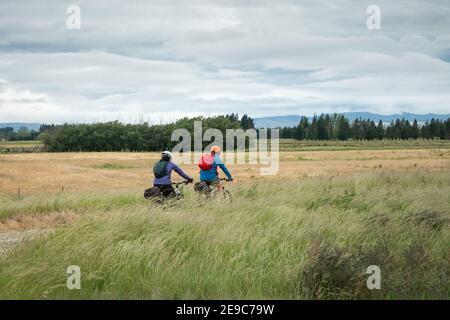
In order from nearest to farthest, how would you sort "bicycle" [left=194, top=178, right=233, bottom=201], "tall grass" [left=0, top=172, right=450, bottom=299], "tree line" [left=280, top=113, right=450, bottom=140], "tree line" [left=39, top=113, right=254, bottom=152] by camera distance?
1. "tall grass" [left=0, top=172, right=450, bottom=299]
2. "bicycle" [left=194, top=178, right=233, bottom=201]
3. "tree line" [left=39, top=113, right=254, bottom=152]
4. "tree line" [left=280, top=113, right=450, bottom=140]

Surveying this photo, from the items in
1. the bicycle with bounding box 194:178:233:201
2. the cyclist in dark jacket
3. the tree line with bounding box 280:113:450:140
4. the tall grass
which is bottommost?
the tall grass

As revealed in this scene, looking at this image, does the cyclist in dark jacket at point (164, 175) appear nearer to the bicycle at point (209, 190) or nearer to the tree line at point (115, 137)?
the bicycle at point (209, 190)

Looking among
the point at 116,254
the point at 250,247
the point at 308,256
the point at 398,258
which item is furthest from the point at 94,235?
the point at 398,258

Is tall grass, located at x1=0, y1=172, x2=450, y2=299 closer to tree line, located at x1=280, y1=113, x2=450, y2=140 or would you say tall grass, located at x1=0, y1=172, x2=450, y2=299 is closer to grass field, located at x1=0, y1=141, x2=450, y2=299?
grass field, located at x1=0, y1=141, x2=450, y2=299

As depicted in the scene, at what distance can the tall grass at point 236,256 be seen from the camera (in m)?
6.01

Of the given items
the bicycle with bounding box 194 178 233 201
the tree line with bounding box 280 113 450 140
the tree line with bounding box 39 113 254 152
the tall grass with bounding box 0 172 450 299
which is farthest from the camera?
the tree line with bounding box 280 113 450 140

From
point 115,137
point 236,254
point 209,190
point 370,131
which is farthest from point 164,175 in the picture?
point 370,131

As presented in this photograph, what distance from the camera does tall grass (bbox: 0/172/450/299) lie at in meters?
6.01

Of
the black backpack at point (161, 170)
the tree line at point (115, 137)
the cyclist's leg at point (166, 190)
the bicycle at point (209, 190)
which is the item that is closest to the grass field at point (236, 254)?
the bicycle at point (209, 190)

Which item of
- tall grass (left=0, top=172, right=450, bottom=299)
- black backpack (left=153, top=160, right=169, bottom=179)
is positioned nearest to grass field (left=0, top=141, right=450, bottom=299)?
tall grass (left=0, top=172, right=450, bottom=299)

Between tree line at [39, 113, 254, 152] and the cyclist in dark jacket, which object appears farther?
tree line at [39, 113, 254, 152]

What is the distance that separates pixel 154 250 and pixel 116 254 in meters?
0.52

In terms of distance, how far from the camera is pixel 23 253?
7.25 m
